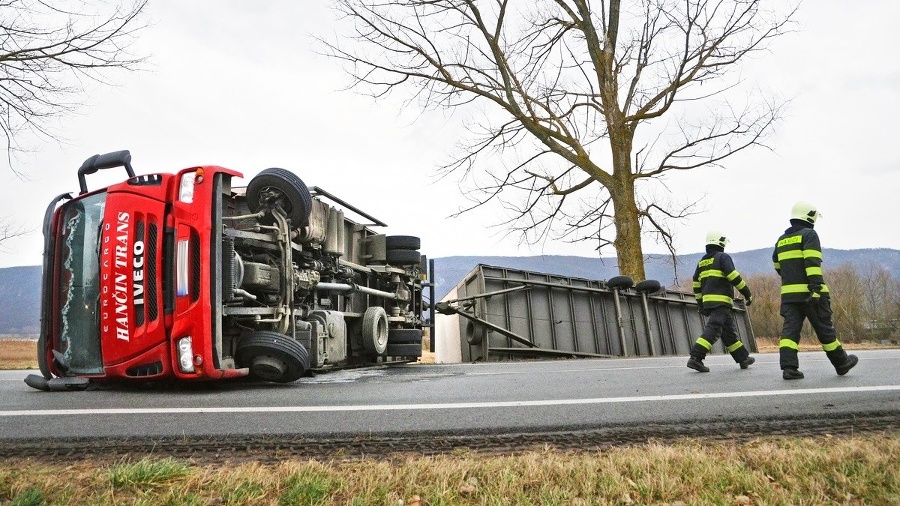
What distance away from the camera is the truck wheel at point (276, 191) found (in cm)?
621

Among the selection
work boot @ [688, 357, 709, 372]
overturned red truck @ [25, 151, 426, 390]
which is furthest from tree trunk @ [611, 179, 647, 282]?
overturned red truck @ [25, 151, 426, 390]

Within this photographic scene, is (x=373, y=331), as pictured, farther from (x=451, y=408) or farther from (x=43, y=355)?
(x=451, y=408)

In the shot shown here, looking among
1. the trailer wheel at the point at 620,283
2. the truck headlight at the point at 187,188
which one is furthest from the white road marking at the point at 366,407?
the trailer wheel at the point at 620,283

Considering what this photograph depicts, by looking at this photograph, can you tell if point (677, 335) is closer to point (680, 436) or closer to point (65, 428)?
point (680, 436)

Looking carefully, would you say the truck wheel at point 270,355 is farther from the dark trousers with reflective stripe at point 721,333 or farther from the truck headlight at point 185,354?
the dark trousers with reflective stripe at point 721,333

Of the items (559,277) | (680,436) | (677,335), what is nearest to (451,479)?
(680,436)

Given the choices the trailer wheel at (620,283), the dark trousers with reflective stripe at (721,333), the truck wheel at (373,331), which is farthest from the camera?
the trailer wheel at (620,283)

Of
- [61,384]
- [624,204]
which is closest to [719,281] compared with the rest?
[61,384]

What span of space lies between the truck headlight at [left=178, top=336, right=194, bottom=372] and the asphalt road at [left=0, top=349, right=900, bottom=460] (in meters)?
0.23

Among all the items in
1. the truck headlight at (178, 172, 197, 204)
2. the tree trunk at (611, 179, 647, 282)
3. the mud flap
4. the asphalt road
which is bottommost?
the asphalt road

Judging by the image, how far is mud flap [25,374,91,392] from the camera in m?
5.69

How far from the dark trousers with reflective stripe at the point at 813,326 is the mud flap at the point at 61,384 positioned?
6.25 m

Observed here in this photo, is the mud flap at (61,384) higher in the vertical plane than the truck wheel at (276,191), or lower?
lower

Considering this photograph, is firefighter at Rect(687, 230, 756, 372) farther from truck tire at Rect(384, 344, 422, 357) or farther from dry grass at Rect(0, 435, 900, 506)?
truck tire at Rect(384, 344, 422, 357)
